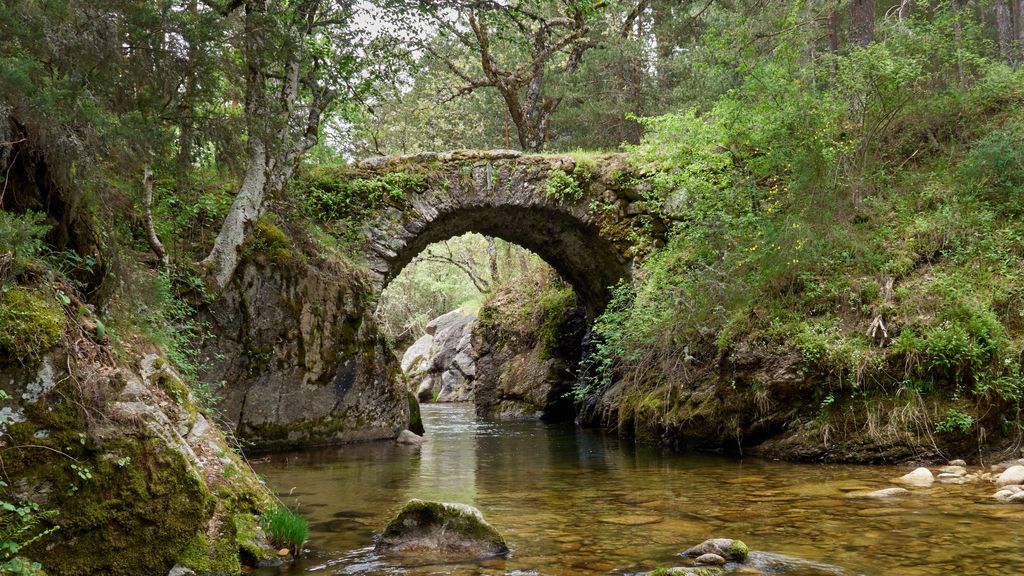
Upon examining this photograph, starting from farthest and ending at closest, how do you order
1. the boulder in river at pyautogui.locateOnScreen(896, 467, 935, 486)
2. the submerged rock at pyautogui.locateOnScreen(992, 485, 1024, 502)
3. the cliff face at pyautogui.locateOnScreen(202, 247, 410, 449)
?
the cliff face at pyautogui.locateOnScreen(202, 247, 410, 449) < the boulder in river at pyautogui.locateOnScreen(896, 467, 935, 486) < the submerged rock at pyautogui.locateOnScreen(992, 485, 1024, 502)

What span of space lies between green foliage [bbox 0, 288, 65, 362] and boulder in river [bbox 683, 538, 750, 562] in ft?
11.1

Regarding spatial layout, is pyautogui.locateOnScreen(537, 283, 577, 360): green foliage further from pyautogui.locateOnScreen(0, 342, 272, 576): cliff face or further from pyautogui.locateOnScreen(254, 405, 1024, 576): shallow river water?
pyautogui.locateOnScreen(0, 342, 272, 576): cliff face

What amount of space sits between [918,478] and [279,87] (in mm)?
8159

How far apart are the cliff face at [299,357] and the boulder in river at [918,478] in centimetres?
702

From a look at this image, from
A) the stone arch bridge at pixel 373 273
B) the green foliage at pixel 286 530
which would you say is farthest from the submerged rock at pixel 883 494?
the stone arch bridge at pixel 373 273

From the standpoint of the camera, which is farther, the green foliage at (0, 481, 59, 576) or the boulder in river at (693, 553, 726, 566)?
the boulder in river at (693, 553, 726, 566)

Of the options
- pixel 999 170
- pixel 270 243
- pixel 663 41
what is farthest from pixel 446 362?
pixel 999 170

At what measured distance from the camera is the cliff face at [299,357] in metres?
8.97

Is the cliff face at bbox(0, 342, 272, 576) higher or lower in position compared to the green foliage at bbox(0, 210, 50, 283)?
lower

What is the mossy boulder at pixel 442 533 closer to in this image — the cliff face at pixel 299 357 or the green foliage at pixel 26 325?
the green foliage at pixel 26 325

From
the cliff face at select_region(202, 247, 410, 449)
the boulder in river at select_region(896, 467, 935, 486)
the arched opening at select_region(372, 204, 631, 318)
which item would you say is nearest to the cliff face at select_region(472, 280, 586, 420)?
the arched opening at select_region(372, 204, 631, 318)

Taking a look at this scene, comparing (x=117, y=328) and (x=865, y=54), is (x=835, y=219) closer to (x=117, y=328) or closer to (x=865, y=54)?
(x=865, y=54)

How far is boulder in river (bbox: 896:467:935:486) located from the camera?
5461 millimetres

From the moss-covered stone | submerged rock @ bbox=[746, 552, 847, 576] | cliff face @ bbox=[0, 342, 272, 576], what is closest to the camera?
cliff face @ bbox=[0, 342, 272, 576]
